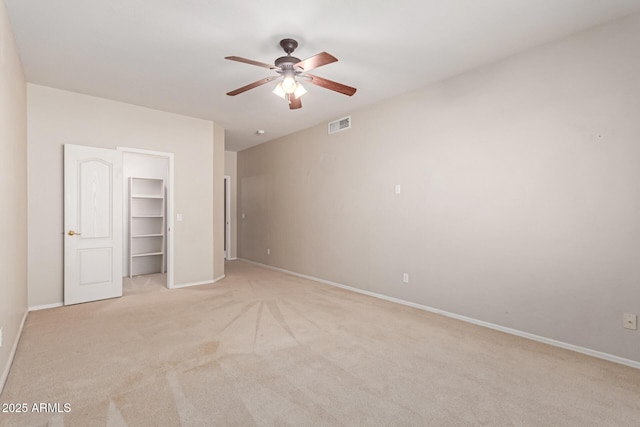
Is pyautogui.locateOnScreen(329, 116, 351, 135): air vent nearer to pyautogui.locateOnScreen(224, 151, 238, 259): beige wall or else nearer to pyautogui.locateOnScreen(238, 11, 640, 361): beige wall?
pyautogui.locateOnScreen(238, 11, 640, 361): beige wall

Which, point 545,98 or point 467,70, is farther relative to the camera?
point 467,70

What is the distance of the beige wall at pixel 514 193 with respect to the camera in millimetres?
2715

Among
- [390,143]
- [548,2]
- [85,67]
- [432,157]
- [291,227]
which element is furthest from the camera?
[291,227]

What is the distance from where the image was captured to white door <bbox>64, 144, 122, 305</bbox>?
423 centimetres

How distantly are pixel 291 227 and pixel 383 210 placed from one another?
2323 mm

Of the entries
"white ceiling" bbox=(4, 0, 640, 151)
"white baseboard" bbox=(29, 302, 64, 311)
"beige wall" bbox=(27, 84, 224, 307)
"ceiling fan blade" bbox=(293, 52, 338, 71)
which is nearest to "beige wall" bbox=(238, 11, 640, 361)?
"white ceiling" bbox=(4, 0, 640, 151)

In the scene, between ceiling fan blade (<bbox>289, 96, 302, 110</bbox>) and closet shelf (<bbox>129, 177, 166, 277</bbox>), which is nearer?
ceiling fan blade (<bbox>289, 96, 302, 110</bbox>)

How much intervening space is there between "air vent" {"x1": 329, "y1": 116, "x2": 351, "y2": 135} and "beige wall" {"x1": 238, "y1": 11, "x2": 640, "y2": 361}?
111 mm

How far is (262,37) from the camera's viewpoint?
298 centimetres

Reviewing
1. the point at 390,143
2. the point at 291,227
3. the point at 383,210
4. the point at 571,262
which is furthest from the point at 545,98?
the point at 291,227

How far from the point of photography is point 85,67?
355 cm

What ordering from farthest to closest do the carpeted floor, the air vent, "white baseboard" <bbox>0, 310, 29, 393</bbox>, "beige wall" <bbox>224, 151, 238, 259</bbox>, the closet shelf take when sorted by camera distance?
"beige wall" <bbox>224, 151, 238, 259</bbox>
the closet shelf
the air vent
"white baseboard" <bbox>0, 310, 29, 393</bbox>
the carpeted floor

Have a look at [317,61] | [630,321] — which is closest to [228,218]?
[317,61]

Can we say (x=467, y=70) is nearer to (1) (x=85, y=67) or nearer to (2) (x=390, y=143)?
(2) (x=390, y=143)
